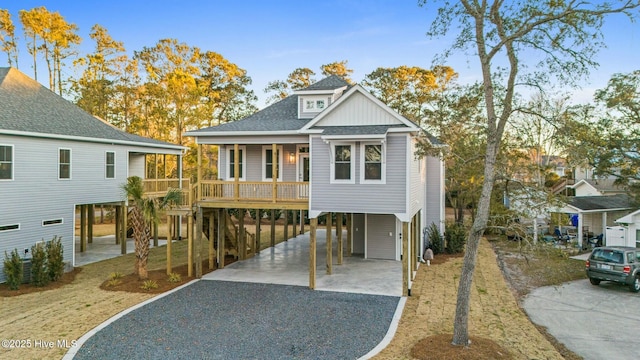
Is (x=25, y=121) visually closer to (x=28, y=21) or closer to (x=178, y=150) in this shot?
(x=178, y=150)

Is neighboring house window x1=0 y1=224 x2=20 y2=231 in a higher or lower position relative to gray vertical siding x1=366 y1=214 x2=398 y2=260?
higher

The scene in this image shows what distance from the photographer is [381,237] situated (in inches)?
766

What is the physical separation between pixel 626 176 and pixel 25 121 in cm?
2731

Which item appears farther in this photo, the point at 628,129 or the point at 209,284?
the point at 628,129

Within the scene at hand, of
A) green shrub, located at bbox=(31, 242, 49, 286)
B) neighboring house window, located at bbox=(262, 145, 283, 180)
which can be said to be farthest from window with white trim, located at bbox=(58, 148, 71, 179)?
neighboring house window, located at bbox=(262, 145, 283, 180)

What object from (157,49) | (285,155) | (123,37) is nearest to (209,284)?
(285,155)

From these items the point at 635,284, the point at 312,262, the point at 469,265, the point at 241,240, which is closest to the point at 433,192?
the point at 635,284

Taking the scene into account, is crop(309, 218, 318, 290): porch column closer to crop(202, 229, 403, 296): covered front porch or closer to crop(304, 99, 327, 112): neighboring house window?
crop(202, 229, 403, 296): covered front porch

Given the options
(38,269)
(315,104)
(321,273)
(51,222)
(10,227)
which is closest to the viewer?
(38,269)

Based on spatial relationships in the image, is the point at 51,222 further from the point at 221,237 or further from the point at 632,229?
the point at 632,229

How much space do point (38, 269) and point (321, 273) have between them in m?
10.5

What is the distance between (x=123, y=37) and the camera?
3609 cm

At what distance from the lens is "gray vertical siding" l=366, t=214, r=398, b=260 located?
1922 cm

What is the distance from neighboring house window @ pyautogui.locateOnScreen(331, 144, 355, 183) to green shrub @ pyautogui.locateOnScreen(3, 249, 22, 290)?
1149 cm
